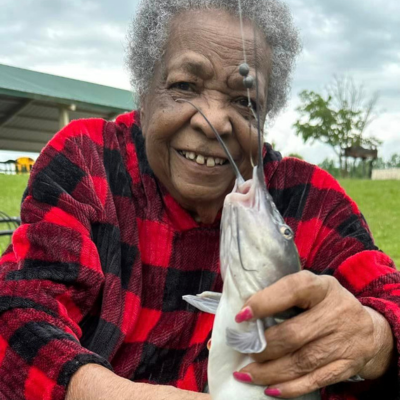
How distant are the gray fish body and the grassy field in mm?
6428

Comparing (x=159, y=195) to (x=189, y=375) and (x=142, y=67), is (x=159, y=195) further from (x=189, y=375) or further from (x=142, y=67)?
(x=189, y=375)

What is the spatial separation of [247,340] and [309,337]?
257mm

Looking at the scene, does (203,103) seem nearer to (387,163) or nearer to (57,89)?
(57,89)

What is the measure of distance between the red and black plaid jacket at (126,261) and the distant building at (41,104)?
14451mm

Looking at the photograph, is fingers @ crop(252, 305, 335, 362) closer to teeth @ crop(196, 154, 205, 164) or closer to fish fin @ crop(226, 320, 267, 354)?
fish fin @ crop(226, 320, 267, 354)

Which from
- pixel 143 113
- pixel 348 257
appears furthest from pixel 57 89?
pixel 348 257

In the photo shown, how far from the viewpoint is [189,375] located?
2.39 meters

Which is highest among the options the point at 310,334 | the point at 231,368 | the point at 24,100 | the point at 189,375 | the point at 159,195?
the point at 24,100

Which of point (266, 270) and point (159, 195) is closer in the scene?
point (266, 270)

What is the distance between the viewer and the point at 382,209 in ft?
52.2

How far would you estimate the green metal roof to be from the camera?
1715 cm

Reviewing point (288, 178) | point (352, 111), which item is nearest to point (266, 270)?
point (288, 178)

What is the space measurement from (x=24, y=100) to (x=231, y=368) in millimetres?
18260

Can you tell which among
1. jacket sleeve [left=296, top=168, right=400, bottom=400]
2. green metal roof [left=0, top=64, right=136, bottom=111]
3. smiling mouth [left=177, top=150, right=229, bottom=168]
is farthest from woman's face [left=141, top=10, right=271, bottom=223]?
green metal roof [left=0, top=64, right=136, bottom=111]
